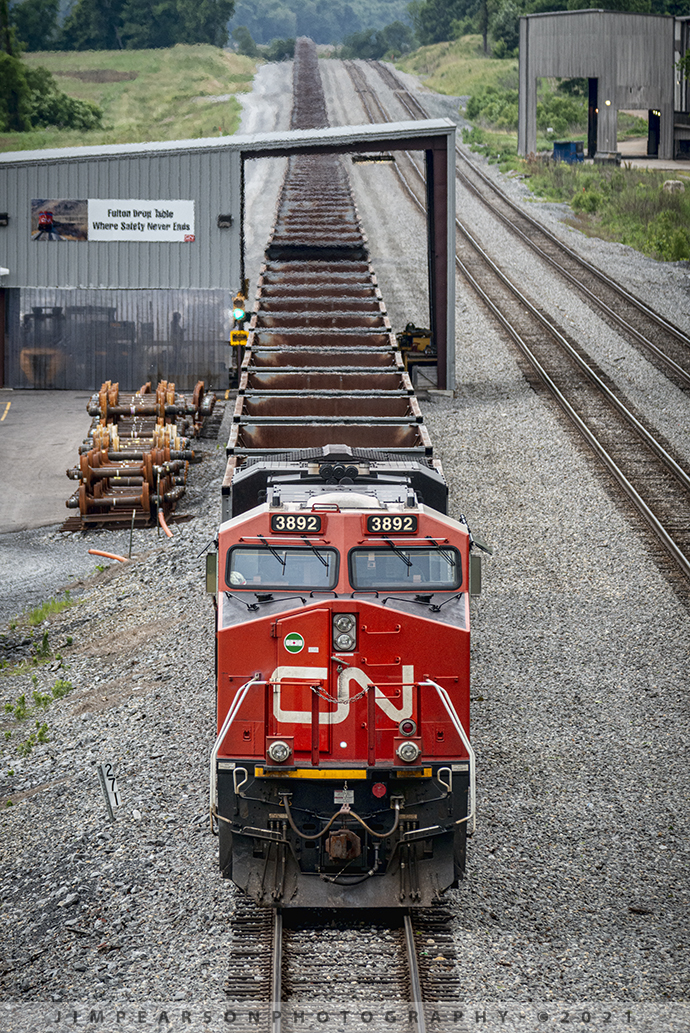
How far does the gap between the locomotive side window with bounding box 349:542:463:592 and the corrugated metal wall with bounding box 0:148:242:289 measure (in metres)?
21.7

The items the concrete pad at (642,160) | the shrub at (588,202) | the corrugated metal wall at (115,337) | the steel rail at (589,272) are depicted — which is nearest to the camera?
the corrugated metal wall at (115,337)

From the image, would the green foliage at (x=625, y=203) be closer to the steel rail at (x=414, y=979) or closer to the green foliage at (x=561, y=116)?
the green foliage at (x=561, y=116)

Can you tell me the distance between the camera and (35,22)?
101562mm

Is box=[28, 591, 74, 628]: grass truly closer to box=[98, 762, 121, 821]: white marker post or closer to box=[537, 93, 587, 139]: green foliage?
box=[98, 762, 121, 821]: white marker post

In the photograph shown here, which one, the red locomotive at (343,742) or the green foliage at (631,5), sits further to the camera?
the green foliage at (631,5)

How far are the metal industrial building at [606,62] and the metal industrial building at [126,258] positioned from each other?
2803cm

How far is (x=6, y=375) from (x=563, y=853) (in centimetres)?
2462

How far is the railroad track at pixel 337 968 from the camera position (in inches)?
318

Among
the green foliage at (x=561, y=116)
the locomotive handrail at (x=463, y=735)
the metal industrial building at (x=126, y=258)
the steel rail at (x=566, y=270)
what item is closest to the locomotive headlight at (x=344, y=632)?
the locomotive handrail at (x=463, y=735)

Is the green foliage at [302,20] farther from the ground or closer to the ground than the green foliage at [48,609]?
farther from the ground

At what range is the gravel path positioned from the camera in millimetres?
8750

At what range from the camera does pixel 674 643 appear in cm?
1497

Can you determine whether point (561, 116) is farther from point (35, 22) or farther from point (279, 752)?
point (279, 752)

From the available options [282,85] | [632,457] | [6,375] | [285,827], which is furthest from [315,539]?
[282,85]
